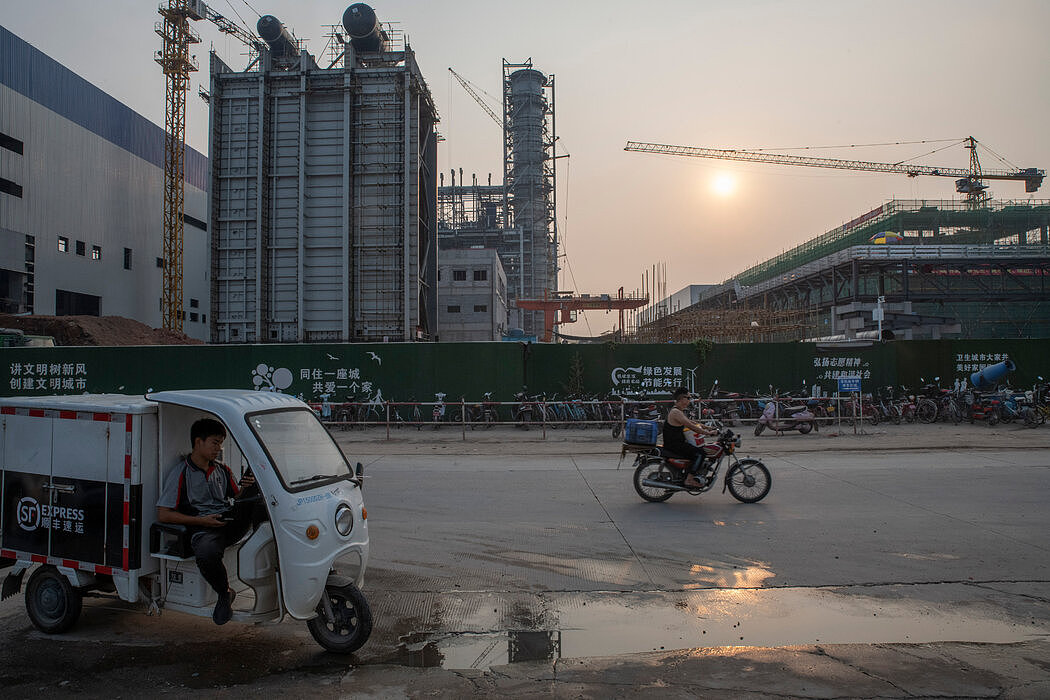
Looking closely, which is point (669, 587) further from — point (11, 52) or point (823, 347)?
point (11, 52)

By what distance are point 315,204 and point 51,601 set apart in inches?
1563

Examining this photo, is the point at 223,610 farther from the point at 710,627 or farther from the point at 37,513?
the point at 710,627

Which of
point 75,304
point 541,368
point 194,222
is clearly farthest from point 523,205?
point 541,368

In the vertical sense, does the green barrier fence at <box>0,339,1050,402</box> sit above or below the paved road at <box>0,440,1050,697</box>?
above

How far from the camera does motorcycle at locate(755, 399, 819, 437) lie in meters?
18.4

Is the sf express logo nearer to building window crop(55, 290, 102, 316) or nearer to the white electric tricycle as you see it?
the white electric tricycle

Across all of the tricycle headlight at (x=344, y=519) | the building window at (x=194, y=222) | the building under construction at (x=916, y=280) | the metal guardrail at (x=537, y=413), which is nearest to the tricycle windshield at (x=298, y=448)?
the tricycle headlight at (x=344, y=519)

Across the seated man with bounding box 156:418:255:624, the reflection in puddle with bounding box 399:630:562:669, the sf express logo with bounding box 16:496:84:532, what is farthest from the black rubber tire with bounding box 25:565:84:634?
the reflection in puddle with bounding box 399:630:562:669

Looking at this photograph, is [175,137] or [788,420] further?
[175,137]

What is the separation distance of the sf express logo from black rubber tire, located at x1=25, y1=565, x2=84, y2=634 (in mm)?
360

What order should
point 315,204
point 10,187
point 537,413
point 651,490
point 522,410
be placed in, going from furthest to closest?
point 315,204, point 10,187, point 537,413, point 522,410, point 651,490

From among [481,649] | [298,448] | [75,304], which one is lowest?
[481,649]

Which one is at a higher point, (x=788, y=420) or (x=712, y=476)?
(x=788, y=420)

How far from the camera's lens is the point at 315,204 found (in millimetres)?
42219
